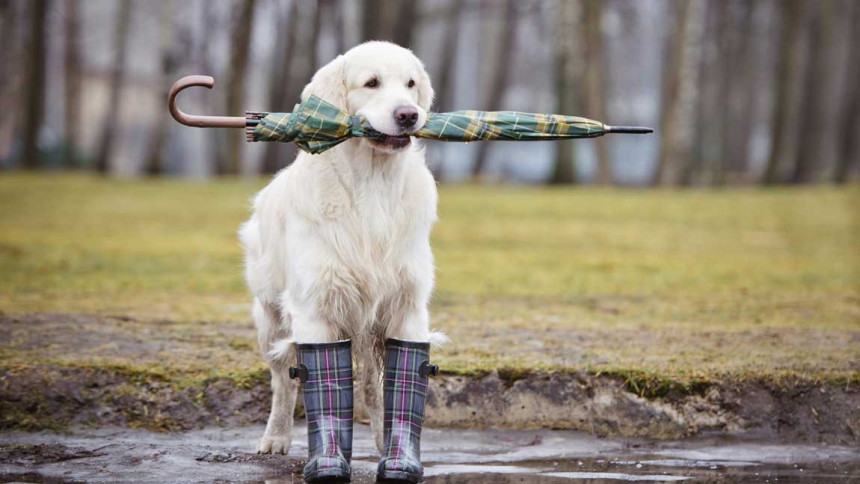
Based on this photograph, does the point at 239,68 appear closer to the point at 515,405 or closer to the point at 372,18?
the point at 372,18

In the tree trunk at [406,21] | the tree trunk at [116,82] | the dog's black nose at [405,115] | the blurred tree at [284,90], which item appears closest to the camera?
the dog's black nose at [405,115]

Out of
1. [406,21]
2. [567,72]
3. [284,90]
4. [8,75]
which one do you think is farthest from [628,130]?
[8,75]

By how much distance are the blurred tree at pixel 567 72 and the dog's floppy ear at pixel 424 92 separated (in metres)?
19.2

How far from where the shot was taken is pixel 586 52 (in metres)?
25.5

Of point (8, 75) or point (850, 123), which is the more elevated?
point (8, 75)

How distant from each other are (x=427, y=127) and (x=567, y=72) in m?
20.1

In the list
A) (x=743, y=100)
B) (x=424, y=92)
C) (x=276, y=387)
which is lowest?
(x=276, y=387)

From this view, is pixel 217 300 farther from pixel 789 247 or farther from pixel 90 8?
pixel 90 8

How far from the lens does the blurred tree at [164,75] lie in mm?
27125

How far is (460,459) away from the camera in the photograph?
550 cm

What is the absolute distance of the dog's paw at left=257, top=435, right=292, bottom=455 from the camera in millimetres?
5586

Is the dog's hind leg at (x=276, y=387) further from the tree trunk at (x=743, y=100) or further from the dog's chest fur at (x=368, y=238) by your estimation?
the tree trunk at (x=743, y=100)

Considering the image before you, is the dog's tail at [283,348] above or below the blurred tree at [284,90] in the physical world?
below

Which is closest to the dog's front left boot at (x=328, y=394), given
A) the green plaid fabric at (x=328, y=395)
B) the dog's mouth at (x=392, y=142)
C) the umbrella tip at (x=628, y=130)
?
the green plaid fabric at (x=328, y=395)
